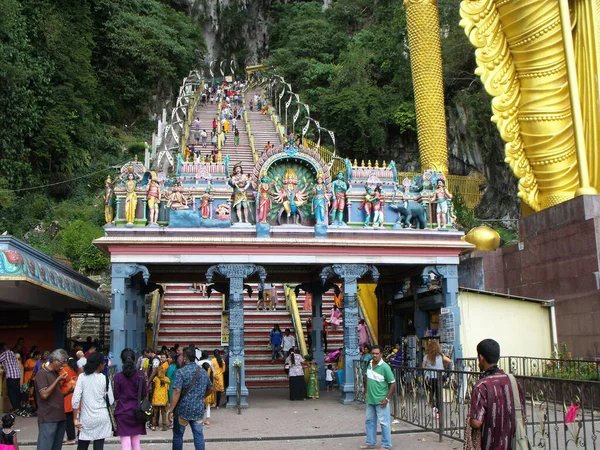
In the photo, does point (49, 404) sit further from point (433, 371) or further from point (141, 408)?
point (433, 371)

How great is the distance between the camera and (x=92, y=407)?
23.4 ft

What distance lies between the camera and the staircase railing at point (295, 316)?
1886 cm

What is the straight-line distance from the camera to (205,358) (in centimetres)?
1249

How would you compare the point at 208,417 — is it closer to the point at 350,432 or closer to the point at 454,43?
the point at 350,432

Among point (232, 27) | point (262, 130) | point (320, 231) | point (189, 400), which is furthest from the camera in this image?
point (232, 27)

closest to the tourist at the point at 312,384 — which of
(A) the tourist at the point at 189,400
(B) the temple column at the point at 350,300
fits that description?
(B) the temple column at the point at 350,300

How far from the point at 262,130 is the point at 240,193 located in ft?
78.1

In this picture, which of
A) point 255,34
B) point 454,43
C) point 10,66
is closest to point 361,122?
point 454,43

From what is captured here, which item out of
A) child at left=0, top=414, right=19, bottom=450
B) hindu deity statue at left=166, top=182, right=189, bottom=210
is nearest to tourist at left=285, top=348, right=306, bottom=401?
hindu deity statue at left=166, top=182, right=189, bottom=210

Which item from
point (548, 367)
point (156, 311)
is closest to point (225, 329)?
point (156, 311)

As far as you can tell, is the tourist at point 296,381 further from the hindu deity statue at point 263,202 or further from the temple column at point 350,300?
the hindu deity statue at point 263,202

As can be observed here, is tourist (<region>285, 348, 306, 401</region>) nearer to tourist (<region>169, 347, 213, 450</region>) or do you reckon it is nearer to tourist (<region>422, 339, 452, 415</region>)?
tourist (<region>422, 339, 452, 415</region>)

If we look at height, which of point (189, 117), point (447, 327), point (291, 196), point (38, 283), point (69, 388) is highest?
point (189, 117)

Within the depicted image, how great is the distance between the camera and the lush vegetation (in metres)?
29.8
